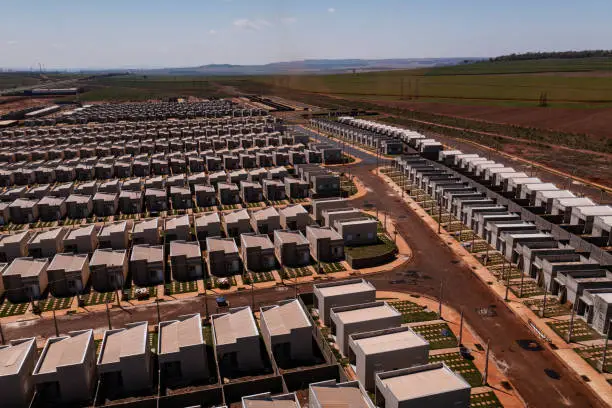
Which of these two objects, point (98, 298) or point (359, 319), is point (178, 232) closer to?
point (98, 298)

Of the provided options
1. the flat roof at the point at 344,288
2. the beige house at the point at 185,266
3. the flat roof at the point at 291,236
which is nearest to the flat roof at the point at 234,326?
the flat roof at the point at 344,288

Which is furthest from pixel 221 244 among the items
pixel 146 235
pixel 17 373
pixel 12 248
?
pixel 17 373

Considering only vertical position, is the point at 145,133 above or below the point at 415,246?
above

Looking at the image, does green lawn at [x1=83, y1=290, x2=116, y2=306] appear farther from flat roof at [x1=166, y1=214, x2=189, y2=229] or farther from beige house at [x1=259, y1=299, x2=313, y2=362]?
beige house at [x1=259, y1=299, x2=313, y2=362]

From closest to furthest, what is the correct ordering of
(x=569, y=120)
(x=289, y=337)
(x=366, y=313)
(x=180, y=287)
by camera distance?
(x=289, y=337) < (x=366, y=313) < (x=180, y=287) < (x=569, y=120)

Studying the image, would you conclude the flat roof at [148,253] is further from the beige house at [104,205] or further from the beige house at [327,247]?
the beige house at [104,205]

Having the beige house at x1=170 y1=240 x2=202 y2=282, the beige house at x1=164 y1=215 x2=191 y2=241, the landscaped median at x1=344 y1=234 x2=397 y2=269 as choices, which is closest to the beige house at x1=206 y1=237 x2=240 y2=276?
the beige house at x1=170 y1=240 x2=202 y2=282

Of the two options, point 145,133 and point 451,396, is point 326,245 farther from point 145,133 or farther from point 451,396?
point 145,133

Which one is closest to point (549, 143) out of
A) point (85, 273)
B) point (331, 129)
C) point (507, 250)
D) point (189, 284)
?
point (331, 129)
